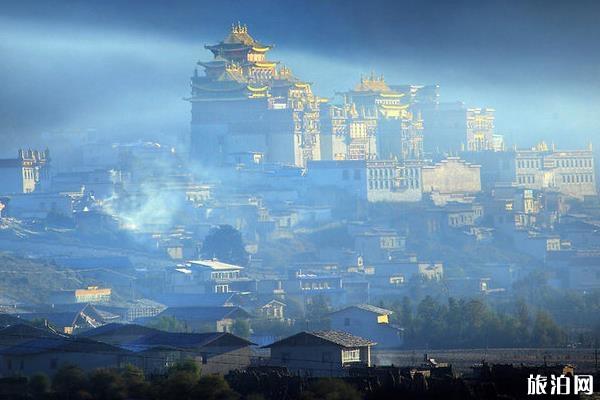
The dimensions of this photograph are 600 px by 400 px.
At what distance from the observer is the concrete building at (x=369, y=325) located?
33500mm

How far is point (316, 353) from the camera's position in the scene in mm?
28406

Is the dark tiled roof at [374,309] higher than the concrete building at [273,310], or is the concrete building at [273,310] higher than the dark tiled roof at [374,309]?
the dark tiled roof at [374,309]

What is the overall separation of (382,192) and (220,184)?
108 inches

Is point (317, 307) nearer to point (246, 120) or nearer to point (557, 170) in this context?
point (246, 120)

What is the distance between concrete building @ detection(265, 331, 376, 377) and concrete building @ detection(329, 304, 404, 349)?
4.39 metres

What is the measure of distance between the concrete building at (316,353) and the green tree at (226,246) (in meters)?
12.7

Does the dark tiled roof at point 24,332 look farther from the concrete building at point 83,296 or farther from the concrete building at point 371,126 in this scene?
the concrete building at point 371,126

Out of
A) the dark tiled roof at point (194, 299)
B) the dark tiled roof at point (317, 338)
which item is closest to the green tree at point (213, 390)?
the dark tiled roof at point (317, 338)

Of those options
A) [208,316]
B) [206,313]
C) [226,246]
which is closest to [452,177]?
[226,246]

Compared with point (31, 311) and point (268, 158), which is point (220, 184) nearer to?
point (268, 158)

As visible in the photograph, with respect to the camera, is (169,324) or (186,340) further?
(169,324)

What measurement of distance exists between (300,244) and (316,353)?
15.7m

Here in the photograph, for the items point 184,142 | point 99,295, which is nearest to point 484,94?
point 184,142

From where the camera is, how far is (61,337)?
29.3 meters
